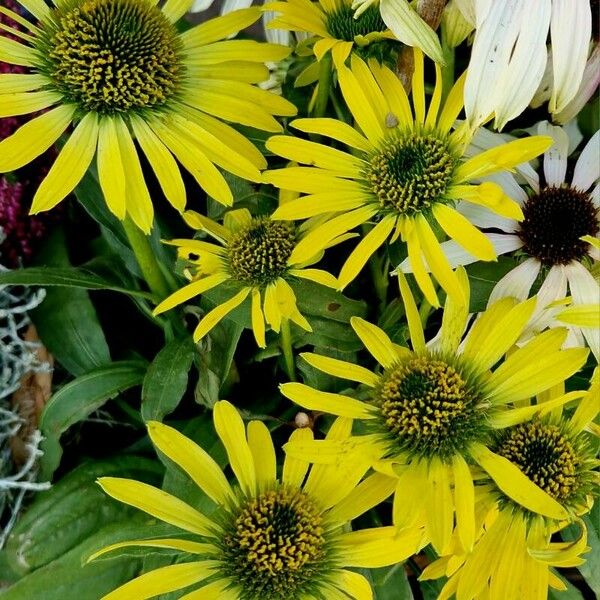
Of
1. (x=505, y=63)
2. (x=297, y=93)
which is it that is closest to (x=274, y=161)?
(x=297, y=93)

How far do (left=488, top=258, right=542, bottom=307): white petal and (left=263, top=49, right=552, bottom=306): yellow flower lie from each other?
2.5 inches

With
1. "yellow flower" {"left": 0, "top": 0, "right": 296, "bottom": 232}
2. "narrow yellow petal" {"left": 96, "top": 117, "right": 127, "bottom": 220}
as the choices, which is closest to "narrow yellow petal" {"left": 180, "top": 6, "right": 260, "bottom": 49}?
"yellow flower" {"left": 0, "top": 0, "right": 296, "bottom": 232}

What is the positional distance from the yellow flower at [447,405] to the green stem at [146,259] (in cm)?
16

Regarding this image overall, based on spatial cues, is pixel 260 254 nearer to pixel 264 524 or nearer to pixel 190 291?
pixel 190 291

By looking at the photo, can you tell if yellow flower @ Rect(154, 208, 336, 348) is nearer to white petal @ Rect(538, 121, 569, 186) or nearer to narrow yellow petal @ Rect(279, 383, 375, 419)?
narrow yellow petal @ Rect(279, 383, 375, 419)

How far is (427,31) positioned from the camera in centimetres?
49

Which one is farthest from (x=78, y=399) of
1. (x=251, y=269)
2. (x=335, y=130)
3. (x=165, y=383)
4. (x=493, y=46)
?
(x=493, y=46)

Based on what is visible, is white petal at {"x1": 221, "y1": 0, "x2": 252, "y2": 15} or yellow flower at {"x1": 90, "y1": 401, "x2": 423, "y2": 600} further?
white petal at {"x1": 221, "y1": 0, "x2": 252, "y2": 15}

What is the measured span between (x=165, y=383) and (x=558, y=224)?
11.8 inches

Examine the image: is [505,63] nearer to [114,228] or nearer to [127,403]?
[114,228]

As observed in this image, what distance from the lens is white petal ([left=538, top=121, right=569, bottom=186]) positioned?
63cm

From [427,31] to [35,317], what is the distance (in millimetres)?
427

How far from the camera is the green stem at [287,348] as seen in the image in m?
0.58

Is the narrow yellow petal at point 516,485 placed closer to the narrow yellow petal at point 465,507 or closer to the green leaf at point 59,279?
the narrow yellow petal at point 465,507
